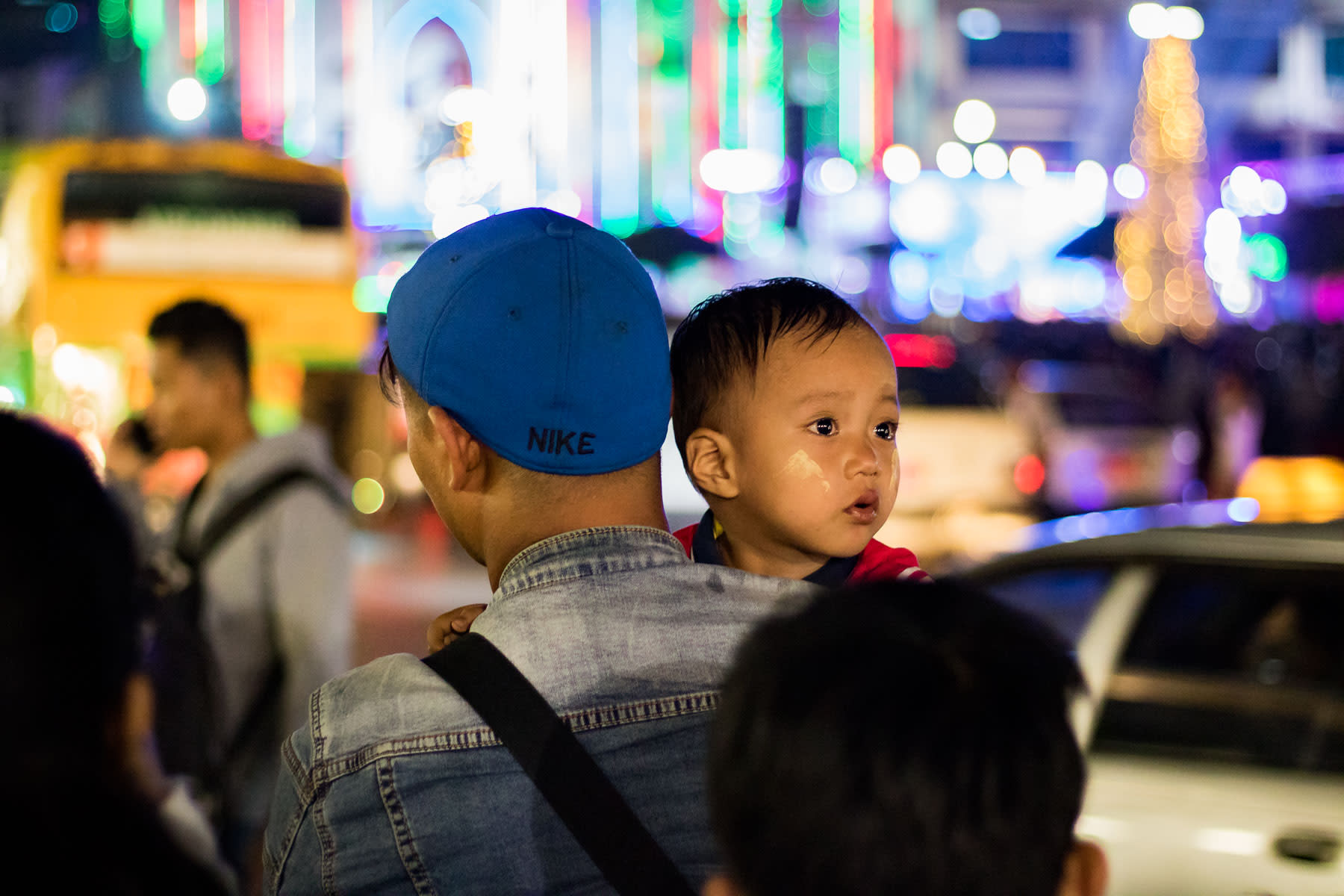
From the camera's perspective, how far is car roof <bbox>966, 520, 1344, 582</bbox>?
3.64 m

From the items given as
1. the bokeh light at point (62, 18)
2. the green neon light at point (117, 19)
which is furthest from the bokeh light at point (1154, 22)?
the bokeh light at point (62, 18)

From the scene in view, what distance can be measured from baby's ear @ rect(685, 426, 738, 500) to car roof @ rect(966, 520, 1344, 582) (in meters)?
2.19

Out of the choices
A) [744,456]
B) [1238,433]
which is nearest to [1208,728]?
[744,456]

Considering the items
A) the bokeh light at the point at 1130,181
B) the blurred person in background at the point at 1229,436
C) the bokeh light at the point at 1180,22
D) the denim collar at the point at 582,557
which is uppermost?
the bokeh light at the point at 1180,22

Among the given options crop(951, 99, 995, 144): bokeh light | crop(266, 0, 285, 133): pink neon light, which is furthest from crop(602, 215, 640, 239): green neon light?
crop(951, 99, 995, 144): bokeh light

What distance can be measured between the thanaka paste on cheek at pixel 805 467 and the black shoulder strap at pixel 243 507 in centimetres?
235

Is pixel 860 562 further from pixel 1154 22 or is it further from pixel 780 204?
pixel 1154 22

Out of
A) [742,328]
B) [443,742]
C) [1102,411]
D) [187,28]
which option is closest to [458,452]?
[443,742]

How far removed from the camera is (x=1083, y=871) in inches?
43.9

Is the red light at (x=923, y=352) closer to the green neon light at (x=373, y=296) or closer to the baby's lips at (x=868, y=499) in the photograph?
the green neon light at (x=373, y=296)

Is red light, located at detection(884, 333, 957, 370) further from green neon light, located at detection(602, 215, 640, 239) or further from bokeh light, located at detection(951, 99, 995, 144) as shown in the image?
bokeh light, located at detection(951, 99, 995, 144)

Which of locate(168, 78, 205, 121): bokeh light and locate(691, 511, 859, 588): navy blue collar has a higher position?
locate(168, 78, 205, 121): bokeh light

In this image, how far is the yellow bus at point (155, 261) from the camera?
34.6 ft

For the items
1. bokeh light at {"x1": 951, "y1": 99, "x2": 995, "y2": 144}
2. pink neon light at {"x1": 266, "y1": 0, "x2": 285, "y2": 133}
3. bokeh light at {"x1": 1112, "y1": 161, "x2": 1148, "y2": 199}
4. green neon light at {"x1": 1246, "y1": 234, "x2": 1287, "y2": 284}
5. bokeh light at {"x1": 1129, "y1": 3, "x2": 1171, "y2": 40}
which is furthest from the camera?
bokeh light at {"x1": 951, "y1": 99, "x2": 995, "y2": 144}
